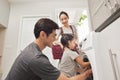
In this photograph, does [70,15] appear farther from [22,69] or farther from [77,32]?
[22,69]

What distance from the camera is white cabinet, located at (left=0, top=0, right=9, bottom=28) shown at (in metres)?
2.68

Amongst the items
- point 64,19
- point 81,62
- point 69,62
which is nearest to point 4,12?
point 64,19

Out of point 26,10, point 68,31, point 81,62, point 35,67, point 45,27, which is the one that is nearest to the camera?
point 35,67

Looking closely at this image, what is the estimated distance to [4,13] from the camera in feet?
9.11

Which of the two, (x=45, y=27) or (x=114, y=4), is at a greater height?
(x=114, y=4)

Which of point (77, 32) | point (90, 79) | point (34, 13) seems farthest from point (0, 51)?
point (90, 79)

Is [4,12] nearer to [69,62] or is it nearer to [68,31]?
[68,31]

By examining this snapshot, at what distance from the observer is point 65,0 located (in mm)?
2973

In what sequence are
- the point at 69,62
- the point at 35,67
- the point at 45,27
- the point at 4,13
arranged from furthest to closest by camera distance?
the point at 4,13 → the point at 69,62 → the point at 45,27 → the point at 35,67

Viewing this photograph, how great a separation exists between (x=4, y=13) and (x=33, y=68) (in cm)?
207

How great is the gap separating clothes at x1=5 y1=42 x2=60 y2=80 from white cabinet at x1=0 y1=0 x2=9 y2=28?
1.81 m

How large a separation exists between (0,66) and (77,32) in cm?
156

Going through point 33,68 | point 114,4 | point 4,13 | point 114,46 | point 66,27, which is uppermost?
point 4,13

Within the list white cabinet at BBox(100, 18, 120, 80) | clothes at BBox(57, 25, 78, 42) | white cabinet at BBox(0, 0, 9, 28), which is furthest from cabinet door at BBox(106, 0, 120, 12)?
white cabinet at BBox(0, 0, 9, 28)
